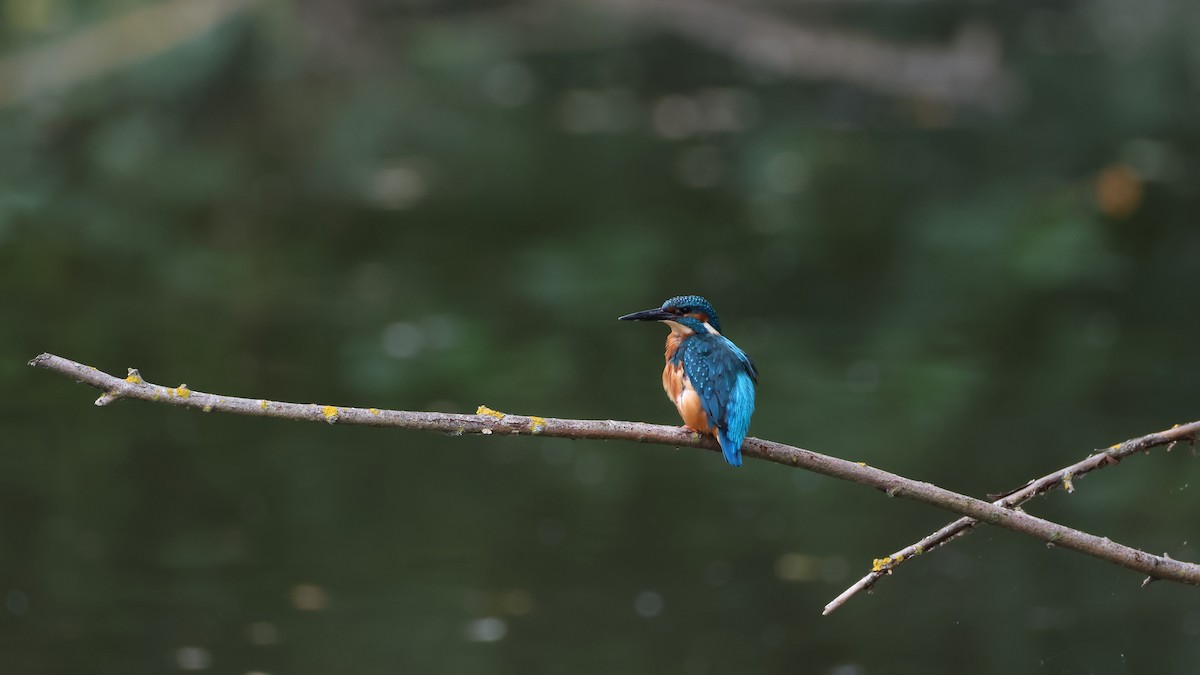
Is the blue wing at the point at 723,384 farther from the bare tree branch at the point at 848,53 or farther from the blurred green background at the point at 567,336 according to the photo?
the bare tree branch at the point at 848,53

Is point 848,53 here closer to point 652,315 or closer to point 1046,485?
point 652,315

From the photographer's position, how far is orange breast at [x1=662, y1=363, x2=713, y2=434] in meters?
3.29

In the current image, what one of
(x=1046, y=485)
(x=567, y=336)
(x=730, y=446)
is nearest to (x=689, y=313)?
(x=730, y=446)

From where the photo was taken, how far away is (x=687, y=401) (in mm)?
3354

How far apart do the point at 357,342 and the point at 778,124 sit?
749 centimetres

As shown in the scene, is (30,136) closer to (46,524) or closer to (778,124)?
(778,124)

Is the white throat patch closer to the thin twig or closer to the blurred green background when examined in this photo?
the thin twig

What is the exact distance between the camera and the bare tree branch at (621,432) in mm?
2549

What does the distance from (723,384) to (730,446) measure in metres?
0.23

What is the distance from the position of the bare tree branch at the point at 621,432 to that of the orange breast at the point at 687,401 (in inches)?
16.8

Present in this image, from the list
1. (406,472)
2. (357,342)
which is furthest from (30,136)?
(406,472)

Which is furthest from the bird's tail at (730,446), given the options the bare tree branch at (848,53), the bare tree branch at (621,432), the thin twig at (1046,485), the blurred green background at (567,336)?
the bare tree branch at (848,53)

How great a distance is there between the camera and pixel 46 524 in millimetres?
5953

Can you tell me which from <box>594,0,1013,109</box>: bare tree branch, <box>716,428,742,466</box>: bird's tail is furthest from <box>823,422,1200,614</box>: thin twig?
<box>594,0,1013,109</box>: bare tree branch
